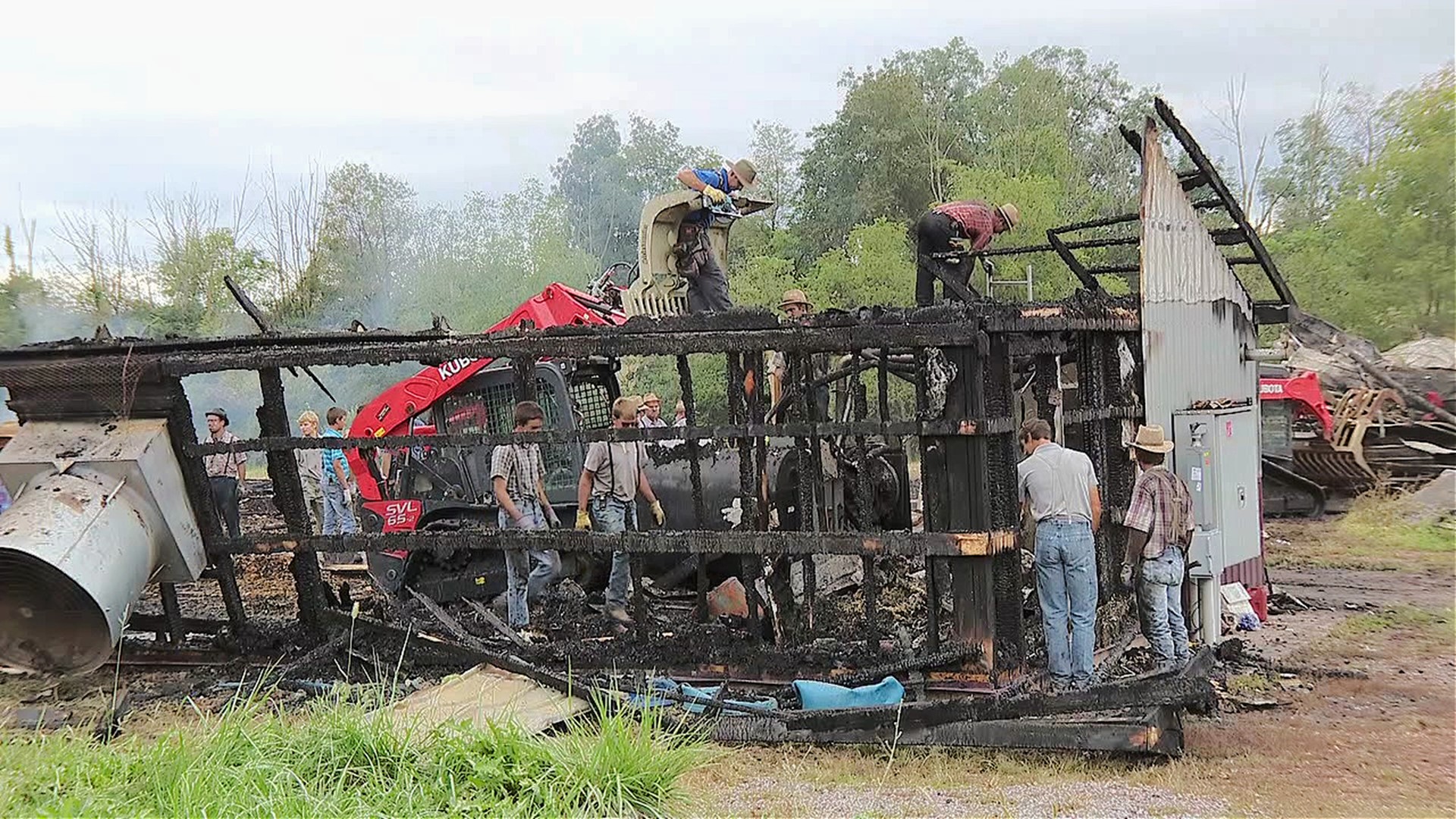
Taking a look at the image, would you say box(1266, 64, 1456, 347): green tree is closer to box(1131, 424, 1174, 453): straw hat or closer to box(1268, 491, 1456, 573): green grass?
box(1268, 491, 1456, 573): green grass

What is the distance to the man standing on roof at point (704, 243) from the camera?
9053mm

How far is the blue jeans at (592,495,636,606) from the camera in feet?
26.1

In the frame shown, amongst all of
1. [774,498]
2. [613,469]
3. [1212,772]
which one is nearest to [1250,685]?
[1212,772]

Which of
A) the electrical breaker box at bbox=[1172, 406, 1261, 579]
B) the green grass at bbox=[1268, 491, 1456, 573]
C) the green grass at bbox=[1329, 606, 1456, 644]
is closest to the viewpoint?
the electrical breaker box at bbox=[1172, 406, 1261, 579]

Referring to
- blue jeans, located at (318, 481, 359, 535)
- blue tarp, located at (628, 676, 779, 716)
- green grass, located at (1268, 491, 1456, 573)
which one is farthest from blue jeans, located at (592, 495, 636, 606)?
green grass, located at (1268, 491, 1456, 573)

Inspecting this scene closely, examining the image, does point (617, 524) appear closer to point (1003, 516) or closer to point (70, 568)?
point (1003, 516)

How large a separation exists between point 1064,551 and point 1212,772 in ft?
4.60

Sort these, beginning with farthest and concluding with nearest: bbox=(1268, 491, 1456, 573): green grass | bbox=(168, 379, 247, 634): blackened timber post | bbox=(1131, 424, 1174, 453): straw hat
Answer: bbox=(1268, 491, 1456, 573): green grass < bbox=(168, 379, 247, 634): blackened timber post < bbox=(1131, 424, 1174, 453): straw hat

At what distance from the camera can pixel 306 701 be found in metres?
7.02

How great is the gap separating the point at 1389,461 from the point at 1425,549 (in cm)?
246

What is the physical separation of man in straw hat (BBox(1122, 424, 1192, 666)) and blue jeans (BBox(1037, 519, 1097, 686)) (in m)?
0.73

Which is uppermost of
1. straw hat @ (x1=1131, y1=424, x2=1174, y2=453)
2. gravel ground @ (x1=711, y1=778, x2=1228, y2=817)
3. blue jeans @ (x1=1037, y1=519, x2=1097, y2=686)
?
straw hat @ (x1=1131, y1=424, x2=1174, y2=453)

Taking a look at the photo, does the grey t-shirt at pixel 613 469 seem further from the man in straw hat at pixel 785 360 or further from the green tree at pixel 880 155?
the green tree at pixel 880 155

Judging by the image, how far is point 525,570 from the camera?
321 inches
